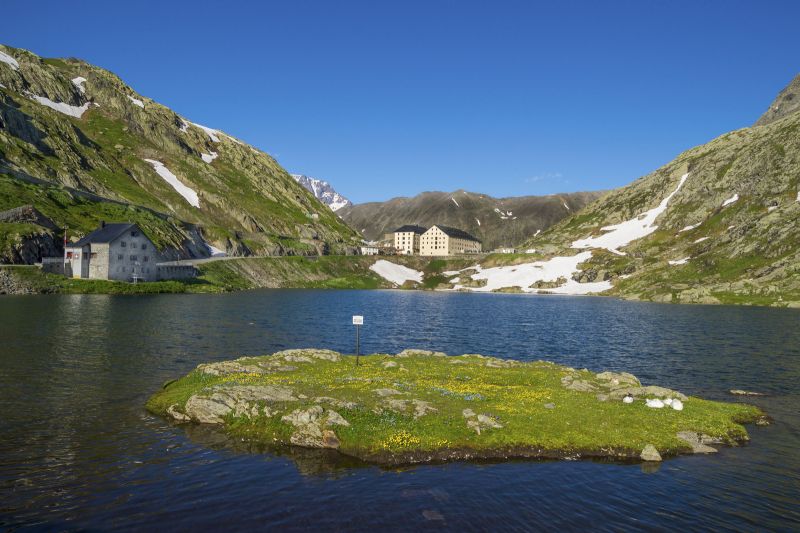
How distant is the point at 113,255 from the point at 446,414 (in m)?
144

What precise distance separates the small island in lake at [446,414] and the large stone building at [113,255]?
4848 inches

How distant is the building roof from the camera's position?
139875mm

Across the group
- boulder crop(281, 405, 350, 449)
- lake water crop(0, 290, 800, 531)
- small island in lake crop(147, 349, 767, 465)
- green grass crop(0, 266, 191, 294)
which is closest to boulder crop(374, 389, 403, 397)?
small island in lake crop(147, 349, 767, 465)

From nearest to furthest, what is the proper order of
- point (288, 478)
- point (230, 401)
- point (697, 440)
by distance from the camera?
point (288, 478), point (697, 440), point (230, 401)

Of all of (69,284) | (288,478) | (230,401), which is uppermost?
(69,284)

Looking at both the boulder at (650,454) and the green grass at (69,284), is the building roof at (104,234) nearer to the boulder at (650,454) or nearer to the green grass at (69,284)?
the green grass at (69,284)

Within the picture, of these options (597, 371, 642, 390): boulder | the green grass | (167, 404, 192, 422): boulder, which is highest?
the green grass

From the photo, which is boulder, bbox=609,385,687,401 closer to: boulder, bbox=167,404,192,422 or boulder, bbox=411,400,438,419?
boulder, bbox=411,400,438,419

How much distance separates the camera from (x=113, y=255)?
143750 mm

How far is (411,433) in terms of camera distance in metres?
27.1

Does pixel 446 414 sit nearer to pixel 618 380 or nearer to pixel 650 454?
pixel 650 454

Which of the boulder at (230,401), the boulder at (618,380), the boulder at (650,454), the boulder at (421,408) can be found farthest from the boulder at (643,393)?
the boulder at (230,401)

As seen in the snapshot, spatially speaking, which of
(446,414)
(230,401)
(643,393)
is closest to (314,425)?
(230,401)

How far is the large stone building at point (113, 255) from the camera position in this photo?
139m
